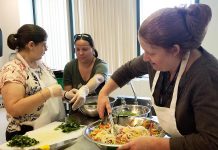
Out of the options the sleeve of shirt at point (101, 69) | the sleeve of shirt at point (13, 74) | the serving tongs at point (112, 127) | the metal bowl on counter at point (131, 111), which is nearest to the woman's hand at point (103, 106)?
the serving tongs at point (112, 127)

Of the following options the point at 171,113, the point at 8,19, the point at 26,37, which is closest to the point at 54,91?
the point at 26,37

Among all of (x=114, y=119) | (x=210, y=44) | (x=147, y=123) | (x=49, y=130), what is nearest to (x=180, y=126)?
(x=147, y=123)

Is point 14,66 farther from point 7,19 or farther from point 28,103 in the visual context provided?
point 7,19

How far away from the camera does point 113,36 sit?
11.3 feet

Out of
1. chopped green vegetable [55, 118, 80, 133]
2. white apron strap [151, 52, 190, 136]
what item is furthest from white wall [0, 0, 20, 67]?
white apron strap [151, 52, 190, 136]

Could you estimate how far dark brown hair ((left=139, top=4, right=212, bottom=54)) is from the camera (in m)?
0.82

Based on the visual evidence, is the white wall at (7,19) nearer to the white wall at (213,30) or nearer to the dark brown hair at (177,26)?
the white wall at (213,30)

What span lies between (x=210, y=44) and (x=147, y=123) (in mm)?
2032

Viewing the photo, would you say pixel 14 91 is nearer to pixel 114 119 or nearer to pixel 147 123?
pixel 114 119

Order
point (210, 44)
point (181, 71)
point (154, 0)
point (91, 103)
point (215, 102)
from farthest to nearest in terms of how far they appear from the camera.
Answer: point (154, 0), point (210, 44), point (91, 103), point (181, 71), point (215, 102)

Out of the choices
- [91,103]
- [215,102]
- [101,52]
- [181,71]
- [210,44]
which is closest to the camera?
[215,102]

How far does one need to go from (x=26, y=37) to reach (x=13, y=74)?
256 millimetres

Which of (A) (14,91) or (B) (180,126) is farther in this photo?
(A) (14,91)

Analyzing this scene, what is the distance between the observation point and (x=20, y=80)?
152 centimetres
